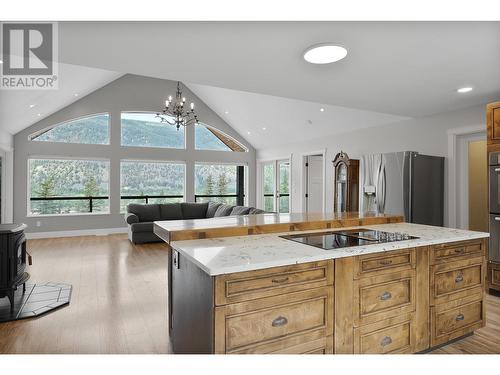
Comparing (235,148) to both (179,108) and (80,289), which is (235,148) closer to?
(179,108)

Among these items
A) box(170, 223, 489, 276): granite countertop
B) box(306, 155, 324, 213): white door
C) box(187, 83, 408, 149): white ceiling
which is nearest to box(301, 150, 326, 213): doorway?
box(306, 155, 324, 213): white door

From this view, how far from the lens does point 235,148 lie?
9.63 m

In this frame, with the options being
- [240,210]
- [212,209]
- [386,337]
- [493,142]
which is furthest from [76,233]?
[493,142]

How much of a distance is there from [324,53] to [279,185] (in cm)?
682

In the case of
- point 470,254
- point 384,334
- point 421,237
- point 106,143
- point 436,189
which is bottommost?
point 384,334

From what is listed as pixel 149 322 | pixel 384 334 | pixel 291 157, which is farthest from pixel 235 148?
pixel 384 334

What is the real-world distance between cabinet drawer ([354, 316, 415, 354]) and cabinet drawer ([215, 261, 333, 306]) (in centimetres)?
45

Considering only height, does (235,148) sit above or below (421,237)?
above

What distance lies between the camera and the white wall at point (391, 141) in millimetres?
4328

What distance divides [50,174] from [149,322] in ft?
20.6

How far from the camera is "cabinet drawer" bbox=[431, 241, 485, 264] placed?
7.26ft

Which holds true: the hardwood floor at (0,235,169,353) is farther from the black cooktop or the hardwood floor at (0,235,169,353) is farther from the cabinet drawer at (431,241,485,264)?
the cabinet drawer at (431,241,485,264)

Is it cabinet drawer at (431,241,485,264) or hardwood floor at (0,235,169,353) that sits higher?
cabinet drawer at (431,241,485,264)

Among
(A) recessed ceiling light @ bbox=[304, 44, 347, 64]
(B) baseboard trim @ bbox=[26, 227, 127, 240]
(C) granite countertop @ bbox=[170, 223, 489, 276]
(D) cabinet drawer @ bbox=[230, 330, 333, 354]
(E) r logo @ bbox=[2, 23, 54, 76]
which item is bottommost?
(B) baseboard trim @ bbox=[26, 227, 127, 240]
